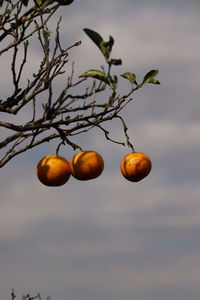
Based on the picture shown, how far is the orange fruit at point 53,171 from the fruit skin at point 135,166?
2.05 ft

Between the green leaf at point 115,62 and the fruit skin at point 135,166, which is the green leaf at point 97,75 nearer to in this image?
the green leaf at point 115,62

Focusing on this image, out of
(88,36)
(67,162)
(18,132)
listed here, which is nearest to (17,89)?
(18,132)

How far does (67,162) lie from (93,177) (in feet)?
1.08

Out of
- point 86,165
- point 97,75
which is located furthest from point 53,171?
point 97,75

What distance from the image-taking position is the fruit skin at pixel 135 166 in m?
5.89

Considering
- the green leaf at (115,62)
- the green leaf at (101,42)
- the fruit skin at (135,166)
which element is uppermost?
the green leaf at (101,42)

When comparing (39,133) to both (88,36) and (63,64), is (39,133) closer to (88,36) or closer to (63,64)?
(63,64)

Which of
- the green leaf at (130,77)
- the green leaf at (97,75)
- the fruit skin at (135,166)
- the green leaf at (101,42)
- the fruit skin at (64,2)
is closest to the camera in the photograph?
the green leaf at (101,42)

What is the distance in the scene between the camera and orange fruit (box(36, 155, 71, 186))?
5703mm

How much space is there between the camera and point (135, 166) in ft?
19.3

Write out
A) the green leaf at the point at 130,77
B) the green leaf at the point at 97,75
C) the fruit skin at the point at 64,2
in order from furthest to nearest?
1. the fruit skin at the point at 64,2
2. the green leaf at the point at 130,77
3. the green leaf at the point at 97,75

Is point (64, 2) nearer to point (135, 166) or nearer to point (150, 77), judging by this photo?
point (150, 77)

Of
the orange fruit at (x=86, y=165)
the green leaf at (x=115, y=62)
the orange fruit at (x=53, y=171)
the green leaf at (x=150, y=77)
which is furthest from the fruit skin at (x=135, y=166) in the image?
the green leaf at (x=115, y=62)

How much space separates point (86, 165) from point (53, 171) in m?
0.35
